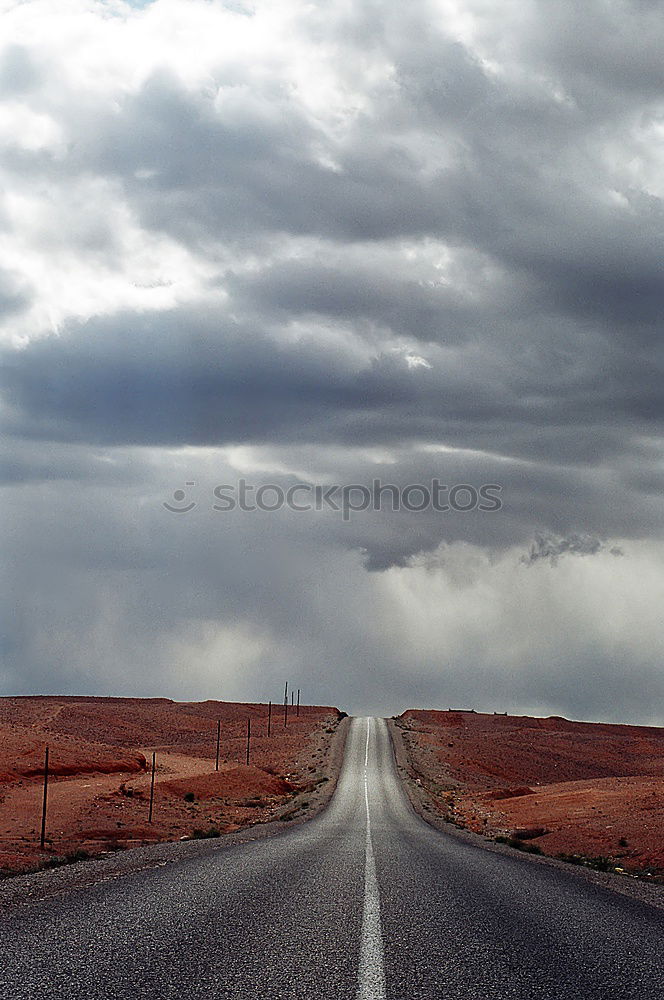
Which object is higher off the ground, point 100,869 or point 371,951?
point 371,951

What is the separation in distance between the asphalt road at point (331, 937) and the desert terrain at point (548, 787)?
41.3 ft

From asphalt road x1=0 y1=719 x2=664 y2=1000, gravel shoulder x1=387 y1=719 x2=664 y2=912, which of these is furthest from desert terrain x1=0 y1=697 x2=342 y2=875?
asphalt road x1=0 y1=719 x2=664 y2=1000

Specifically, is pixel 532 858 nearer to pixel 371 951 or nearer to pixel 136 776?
pixel 371 951

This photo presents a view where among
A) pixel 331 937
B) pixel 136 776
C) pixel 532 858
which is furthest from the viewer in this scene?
pixel 136 776

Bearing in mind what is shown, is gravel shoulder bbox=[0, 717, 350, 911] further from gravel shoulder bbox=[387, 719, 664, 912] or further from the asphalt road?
gravel shoulder bbox=[387, 719, 664, 912]

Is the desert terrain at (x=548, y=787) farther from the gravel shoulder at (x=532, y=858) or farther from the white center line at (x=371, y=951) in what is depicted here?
the white center line at (x=371, y=951)

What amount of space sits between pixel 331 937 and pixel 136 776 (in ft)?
203

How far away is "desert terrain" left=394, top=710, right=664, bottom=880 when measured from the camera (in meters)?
34.2

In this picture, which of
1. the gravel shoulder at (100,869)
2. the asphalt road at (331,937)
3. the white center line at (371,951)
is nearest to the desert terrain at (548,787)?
the gravel shoulder at (100,869)

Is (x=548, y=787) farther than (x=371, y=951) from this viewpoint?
Yes

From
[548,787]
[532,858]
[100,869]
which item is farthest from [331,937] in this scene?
[548,787]

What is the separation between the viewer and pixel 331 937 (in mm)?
10664

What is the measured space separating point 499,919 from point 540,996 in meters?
4.50

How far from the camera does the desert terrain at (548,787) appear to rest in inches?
1348
